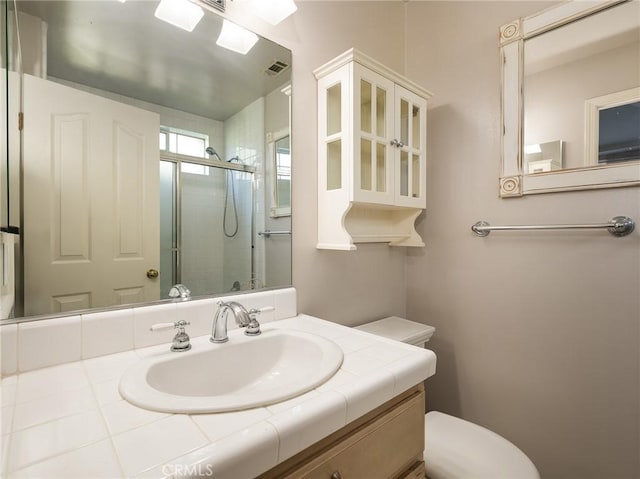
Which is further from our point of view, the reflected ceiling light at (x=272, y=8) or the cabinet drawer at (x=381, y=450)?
the reflected ceiling light at (x=272, y=8)

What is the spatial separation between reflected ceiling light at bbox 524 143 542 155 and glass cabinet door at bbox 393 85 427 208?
406 millimetres

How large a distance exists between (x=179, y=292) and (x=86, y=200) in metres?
0.33

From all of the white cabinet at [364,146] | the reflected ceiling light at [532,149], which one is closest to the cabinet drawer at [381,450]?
the white cabinet at [364,146]

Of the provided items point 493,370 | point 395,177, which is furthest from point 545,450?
point 395,177

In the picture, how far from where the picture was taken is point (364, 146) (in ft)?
3.92

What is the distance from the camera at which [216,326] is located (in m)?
0.84

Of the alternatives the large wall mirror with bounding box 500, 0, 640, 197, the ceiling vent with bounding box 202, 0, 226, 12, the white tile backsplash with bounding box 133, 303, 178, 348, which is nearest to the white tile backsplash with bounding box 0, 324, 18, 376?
the white tile backsplash with bounding box 133, 303, 178, 348

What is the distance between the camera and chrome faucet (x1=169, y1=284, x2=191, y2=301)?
853 millimetres

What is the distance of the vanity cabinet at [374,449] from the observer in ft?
1.70

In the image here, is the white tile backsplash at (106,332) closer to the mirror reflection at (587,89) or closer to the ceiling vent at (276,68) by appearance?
the ceiling vent at (276,68)

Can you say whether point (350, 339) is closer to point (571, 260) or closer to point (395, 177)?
point (395, 177)

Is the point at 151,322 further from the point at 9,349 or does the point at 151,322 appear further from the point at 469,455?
the point at 469,455

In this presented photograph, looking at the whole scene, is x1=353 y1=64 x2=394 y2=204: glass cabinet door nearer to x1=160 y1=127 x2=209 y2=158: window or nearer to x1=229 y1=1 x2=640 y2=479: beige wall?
x1=229 y1=1 x2=640 y2=479: beige wall

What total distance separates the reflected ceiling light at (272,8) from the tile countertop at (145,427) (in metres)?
1.14
